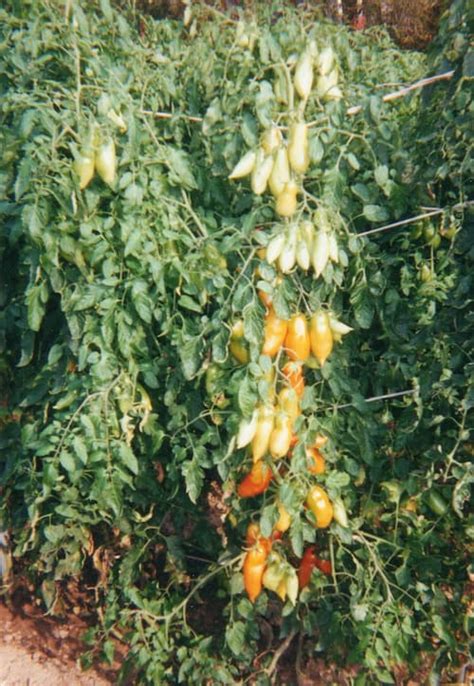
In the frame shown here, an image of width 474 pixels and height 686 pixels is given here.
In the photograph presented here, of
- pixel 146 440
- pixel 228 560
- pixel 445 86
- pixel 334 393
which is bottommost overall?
pixel 228 560

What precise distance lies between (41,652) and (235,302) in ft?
5.57

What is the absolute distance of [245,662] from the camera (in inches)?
87.4

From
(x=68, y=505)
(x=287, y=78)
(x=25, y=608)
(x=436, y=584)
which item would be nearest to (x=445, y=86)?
(x=287, y=78)

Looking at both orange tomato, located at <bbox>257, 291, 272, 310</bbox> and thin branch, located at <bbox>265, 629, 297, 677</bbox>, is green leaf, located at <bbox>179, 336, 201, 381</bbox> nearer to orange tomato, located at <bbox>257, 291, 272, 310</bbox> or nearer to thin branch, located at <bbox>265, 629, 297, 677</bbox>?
orange tomato, located at <bbox>257, 291, 272, 310</bbox>

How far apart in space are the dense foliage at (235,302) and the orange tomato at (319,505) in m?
0.03

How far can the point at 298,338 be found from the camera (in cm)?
172

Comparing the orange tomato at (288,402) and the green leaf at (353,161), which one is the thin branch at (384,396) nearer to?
the orange tomato at (288,402)

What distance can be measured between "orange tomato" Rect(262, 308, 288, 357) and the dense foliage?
0.03 metres

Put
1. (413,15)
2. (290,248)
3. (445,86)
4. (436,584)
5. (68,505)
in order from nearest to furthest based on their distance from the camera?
(290,248) < (445,86) < (436,584) < (68,505) < (413,15)

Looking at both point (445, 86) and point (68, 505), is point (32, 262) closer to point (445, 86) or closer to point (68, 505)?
point (68, 505)

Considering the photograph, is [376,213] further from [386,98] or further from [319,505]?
[319,505]

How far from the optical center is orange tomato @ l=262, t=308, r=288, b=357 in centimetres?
170

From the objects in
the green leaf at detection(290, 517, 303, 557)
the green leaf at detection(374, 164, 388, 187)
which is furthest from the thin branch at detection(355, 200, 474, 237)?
the green leaf at detection(290, 517, 303, 557)

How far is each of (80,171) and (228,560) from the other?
3.89 ft
